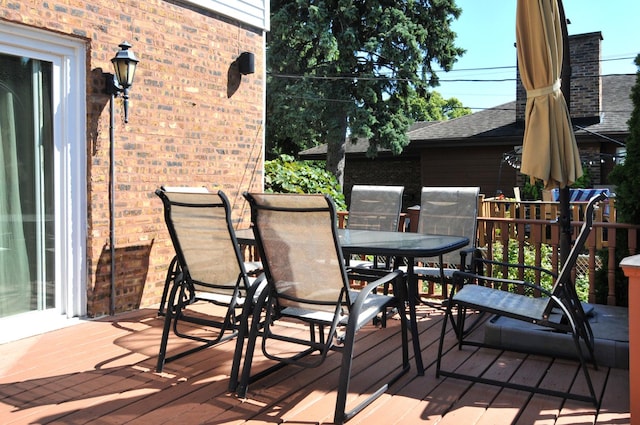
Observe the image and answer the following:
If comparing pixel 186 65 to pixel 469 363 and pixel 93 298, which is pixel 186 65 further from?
pixel 469 363

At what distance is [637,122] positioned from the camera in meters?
4.24

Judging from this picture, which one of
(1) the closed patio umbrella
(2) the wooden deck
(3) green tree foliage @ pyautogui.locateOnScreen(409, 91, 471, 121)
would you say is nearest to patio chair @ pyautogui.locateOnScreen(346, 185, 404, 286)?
(2) the wooden deck

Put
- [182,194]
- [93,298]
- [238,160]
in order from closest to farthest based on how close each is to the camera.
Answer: [182,194] → [93,298] → [238,160]

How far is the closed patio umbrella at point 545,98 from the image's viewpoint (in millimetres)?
3410

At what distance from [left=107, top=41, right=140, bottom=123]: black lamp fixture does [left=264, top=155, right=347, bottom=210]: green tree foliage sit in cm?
297

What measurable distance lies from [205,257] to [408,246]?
131cm

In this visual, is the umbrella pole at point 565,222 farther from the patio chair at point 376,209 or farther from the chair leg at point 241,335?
the chair leg at point 241,335

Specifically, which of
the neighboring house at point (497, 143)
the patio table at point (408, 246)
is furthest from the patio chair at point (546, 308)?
the neighboring house at point (497, 143)

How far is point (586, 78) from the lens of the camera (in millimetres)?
14430

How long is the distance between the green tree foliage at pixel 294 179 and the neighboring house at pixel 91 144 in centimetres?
167

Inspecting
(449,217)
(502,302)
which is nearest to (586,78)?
(449,217)

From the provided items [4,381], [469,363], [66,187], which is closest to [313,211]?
[469,363]

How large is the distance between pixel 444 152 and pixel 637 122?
12728mm

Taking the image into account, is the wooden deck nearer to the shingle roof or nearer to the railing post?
the railing post
